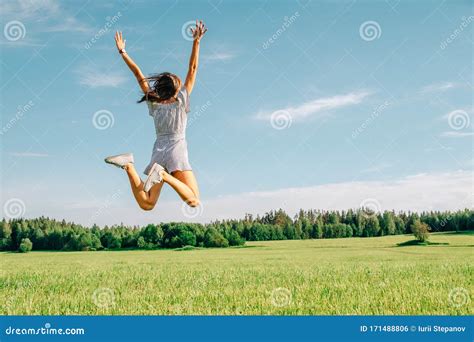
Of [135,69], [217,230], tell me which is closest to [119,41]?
[135,69]

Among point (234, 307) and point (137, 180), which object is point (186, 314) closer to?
point (234, 307)

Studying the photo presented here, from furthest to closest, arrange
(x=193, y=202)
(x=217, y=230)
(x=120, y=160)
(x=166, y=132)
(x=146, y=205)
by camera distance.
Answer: (x=217, y=230) → (x=166, y=132) → (x=146, y=205) → (x=120, y=160) → (x=193, y=202)

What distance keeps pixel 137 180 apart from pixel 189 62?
5.68 ft

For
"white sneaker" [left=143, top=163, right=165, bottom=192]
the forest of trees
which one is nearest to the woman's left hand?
"white sneaker" [left=143, top=163, right=165, bottom=192]

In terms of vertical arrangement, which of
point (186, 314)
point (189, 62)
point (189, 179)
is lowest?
point (186, 314)

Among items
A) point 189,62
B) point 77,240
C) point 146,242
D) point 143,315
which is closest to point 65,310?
point 143,315

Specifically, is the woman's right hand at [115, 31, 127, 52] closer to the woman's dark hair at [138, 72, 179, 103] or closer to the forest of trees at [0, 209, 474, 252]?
the woman's dark hair at [138, 72, 179, 103]

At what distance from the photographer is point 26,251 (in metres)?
41.6

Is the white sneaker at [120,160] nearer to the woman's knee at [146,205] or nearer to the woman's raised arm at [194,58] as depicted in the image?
the woman's knee at [146,205]

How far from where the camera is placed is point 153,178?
6562mm

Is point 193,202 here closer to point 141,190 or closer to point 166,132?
point 141,190

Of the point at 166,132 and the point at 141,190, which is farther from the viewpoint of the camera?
the point at 166,132

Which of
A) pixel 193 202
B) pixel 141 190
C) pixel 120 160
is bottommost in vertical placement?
pixel 193 202

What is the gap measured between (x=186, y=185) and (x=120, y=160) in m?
0.93
